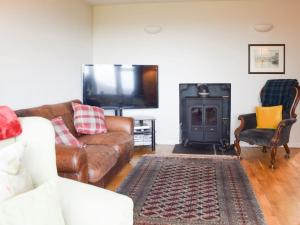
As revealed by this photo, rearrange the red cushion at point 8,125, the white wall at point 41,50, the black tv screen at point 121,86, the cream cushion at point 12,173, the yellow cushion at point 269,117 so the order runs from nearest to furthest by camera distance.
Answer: the cream cushion at point 12,173 < the red cushion at point 8,125 < the white wall at point 41,50 < the yellow cushion at point 269,117 < the black tv screen at point 121,86

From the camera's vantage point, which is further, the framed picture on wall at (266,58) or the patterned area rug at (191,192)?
the framed picture on wall at (266,58)

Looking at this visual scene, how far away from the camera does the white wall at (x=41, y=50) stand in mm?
3250

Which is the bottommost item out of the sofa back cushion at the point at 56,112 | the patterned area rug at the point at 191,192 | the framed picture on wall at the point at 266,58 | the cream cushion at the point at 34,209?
the patterned area rug at the point at 191,192

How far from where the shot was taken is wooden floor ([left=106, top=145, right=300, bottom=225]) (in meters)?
2.79

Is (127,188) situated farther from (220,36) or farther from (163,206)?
(220,36)

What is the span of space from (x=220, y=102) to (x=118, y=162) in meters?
2.35

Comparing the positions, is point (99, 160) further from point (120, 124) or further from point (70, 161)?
point (120, 124)

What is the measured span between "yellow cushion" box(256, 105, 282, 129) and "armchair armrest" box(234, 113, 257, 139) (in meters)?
Result: 0.07

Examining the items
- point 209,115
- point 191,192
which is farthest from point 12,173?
point 209,115

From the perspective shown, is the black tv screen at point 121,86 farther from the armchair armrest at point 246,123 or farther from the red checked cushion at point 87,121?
the armchair armrest at point 246,123

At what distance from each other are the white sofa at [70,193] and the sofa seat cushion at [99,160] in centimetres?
126

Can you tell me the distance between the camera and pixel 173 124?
18.7 ft

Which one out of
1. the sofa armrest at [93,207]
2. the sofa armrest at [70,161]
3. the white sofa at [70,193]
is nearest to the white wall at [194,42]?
the sofa armrest at [70,161]

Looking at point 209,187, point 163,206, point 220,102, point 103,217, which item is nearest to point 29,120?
point 103,217
